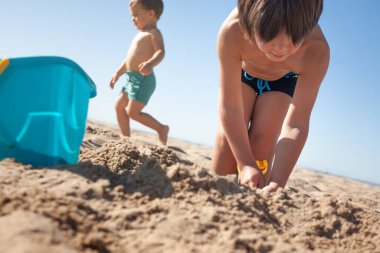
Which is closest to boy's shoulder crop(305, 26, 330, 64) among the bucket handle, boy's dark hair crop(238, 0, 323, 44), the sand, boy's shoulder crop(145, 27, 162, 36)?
boy's dark hair crop(238, 0, 323, 44)

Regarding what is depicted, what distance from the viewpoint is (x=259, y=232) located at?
44.9 inches

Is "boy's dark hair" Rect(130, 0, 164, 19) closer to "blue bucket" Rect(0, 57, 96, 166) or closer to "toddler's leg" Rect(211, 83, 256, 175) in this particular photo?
"toddler's leg" Rect(211, 83, 256, 175)

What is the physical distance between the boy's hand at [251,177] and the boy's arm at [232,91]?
17 cm

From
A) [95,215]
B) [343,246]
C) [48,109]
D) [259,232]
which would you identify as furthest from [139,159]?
[343,246]

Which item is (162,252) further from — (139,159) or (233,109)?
(233,109)

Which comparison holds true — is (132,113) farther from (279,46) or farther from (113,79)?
(279,46)

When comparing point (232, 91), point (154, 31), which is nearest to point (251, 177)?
point (232, 91)

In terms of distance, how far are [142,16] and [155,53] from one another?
2.04 ft

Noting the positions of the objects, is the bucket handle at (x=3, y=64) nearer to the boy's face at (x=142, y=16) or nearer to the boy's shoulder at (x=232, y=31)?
the boy's shoulder at (x=232, y=31)

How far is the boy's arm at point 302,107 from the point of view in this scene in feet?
7.52

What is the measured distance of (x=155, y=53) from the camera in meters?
4.73

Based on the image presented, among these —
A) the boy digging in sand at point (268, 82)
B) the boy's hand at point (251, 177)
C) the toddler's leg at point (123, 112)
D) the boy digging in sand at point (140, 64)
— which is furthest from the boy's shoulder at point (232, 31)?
the toddler's leg at point (123, 112)

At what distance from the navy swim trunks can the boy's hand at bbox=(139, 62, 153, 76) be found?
1.70m

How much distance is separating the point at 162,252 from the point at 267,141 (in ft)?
6.59
